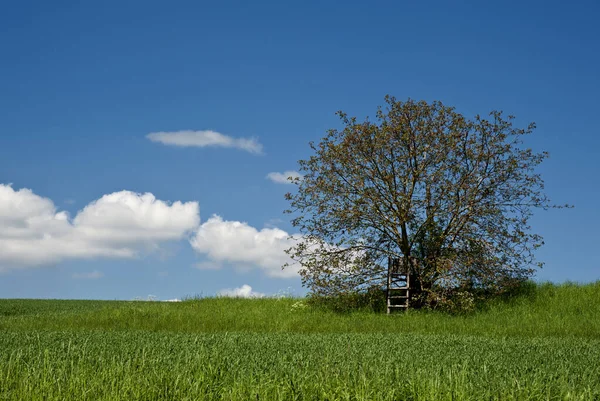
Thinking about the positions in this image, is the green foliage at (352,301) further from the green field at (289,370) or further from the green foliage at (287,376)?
the green foliage at (287,376)

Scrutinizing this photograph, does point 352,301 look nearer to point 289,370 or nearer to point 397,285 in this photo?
point 397,285

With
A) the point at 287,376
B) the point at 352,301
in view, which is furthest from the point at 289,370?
the point at 352,301

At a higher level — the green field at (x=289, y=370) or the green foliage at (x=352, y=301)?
the green foliage at (x=352, y=301)

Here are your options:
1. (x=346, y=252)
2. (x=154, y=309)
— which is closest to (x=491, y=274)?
(x=346, y=252)

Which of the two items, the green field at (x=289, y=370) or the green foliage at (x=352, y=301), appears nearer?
the green field at (x=289, y=370)

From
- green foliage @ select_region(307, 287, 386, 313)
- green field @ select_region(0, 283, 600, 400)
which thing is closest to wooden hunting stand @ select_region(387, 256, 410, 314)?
green foliage @ select_region(307, 287, 386, 313)

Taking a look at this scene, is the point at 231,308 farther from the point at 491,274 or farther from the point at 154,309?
the point at 491,274

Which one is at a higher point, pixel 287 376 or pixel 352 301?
pixel 352 301

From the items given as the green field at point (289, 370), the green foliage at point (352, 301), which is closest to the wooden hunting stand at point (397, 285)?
the green foliage at point (352, 301)

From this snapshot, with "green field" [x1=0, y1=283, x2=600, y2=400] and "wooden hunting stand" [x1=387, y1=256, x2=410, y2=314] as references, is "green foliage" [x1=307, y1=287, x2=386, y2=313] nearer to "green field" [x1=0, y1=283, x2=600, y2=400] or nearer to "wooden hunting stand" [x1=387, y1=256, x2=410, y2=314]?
"wooden hunting stand" [x1=387, y1=256, x2=410, y2=314]

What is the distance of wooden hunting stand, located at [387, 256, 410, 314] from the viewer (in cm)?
2327

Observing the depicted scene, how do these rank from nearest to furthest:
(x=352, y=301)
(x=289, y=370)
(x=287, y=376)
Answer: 1. (x=287, y=376)
2. (x=289, y=370)
3. (x=352, y=301)

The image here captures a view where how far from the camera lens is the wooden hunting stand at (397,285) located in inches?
916

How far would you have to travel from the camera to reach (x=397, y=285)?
23.7 m
